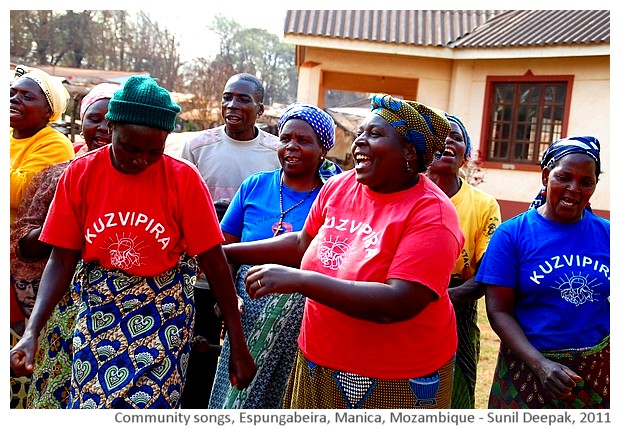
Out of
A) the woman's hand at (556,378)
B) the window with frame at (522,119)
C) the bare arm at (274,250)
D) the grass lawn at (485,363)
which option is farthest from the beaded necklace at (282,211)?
the window with frame at (522,119)

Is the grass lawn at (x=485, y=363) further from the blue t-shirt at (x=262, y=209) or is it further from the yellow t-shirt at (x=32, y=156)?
the yellow t-shirt at (x=32, y=156)

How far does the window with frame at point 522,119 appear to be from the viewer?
12.5 meters

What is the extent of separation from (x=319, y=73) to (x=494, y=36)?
351 centimetres

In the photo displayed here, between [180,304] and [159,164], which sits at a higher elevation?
[159,164]

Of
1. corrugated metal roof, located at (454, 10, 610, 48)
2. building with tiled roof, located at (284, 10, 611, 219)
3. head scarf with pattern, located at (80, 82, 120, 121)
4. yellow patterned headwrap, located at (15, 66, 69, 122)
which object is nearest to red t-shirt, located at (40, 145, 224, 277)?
head scarf with pattern, located at (80, 82, 120, 121)

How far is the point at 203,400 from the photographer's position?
11.7 ft

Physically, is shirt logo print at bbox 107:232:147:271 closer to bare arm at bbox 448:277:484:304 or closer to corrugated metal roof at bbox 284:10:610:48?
bare arm at bbox 448:277:484:304

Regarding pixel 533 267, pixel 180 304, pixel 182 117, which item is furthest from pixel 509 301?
pixel 182 117

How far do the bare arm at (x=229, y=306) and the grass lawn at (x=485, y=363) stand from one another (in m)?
2.46

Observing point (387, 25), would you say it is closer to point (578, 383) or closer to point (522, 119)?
point (522, 119)

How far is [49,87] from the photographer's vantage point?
3639 mm

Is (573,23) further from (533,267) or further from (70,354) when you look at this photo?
(70,354)

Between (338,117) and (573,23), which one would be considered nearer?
(573,23)

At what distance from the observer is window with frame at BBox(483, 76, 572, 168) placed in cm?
1254
